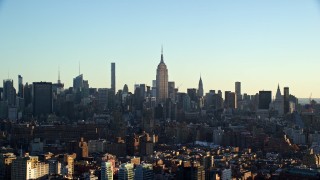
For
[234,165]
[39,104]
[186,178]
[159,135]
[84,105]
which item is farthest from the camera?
[84,105]

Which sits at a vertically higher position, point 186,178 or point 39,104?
point 39,104

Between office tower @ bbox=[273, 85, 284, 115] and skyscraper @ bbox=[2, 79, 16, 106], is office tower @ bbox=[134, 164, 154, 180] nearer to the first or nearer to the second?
skyscraper @ bbox=[2, 79, 16, 106]

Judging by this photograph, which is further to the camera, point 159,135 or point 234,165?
point 159,135

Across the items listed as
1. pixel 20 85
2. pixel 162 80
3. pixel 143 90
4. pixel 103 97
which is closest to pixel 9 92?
pixel 20 85

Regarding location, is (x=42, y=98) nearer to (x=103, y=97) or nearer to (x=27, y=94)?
(x=27, y=94)

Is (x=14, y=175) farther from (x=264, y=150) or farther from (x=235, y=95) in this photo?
(x=235, y=95)

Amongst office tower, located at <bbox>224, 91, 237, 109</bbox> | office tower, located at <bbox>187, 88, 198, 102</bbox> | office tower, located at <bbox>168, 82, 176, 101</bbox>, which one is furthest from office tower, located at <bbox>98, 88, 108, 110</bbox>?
office tower, located at <bbox>224, 91, 237, 109</bbox>

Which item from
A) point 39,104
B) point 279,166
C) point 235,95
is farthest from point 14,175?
point 235,95
